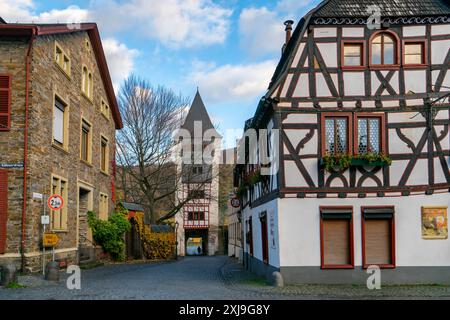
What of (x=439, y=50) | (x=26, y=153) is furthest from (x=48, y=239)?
(x=439, y=50)

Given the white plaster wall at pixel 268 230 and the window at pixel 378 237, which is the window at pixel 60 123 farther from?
the window at pixel 378 237

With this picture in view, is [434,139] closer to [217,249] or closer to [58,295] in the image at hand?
[58,295]

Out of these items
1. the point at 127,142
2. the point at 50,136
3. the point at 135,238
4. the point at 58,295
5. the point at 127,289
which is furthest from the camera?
the point at 127,142

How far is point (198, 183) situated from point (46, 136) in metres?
24.2

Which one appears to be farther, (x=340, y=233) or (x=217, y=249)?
(x=217, y=249)

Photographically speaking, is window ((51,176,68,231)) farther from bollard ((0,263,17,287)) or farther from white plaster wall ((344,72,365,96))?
white plaster wall ((344,72,365,96))

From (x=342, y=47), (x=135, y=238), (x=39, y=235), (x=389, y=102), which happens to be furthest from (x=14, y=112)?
(x=135, y=238)

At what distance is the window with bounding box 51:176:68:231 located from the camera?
73.2ft

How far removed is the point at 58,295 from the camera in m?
14.4

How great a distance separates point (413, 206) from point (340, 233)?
7.53 feet

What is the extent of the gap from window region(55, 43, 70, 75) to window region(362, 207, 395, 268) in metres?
12.9

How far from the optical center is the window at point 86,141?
27719mm

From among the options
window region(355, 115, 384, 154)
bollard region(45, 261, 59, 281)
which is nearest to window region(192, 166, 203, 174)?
bollard region(45, 261, 59, 281)

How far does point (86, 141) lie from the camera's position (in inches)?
1126
